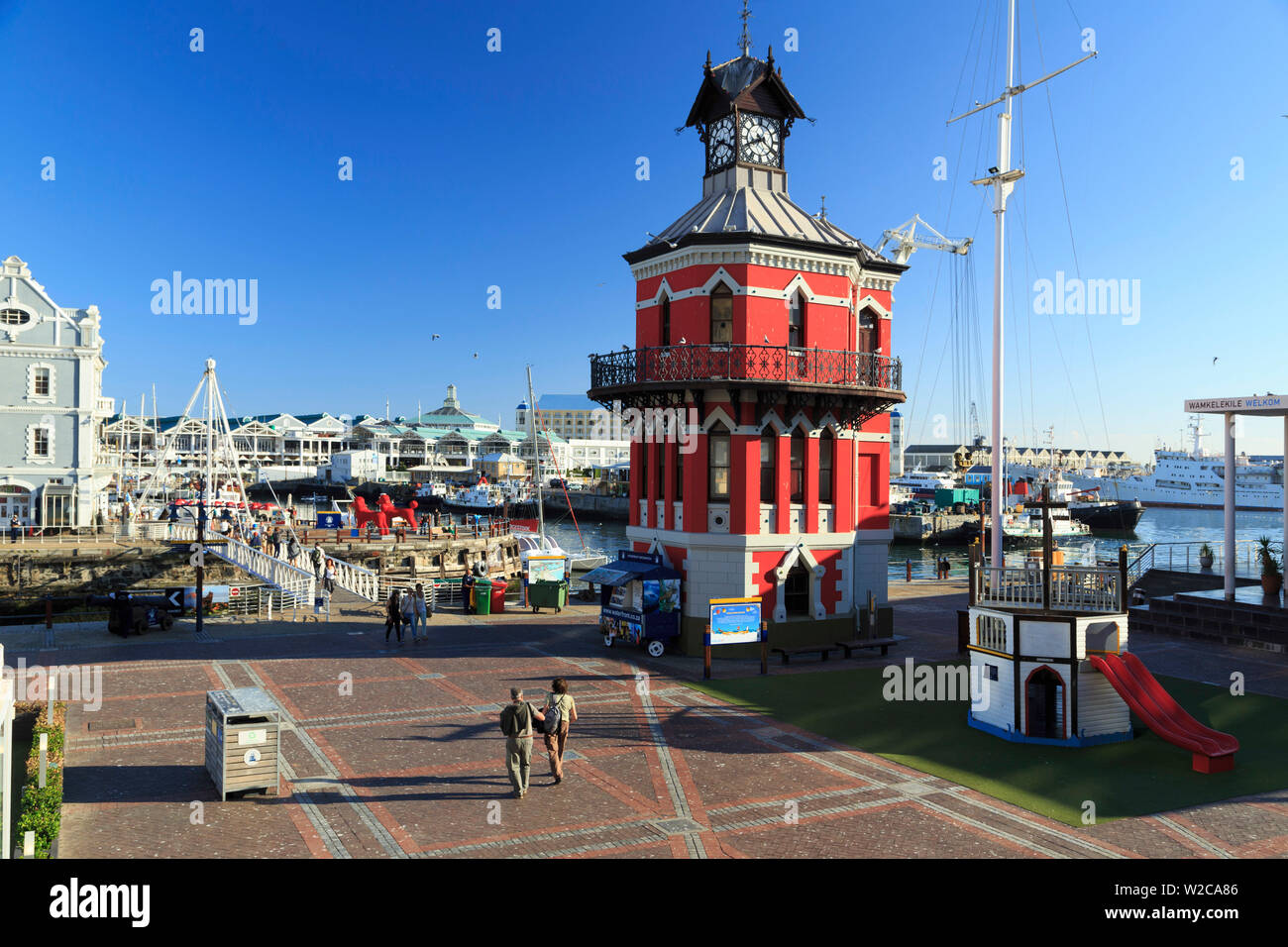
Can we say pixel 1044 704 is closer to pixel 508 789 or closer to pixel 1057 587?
pixel 1057 587

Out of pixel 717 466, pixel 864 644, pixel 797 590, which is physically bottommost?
pixel 864 644

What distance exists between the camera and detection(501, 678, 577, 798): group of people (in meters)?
12.7

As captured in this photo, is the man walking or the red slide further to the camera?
the red slide

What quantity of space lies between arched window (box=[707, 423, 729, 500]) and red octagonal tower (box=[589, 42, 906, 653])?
0.14 feet

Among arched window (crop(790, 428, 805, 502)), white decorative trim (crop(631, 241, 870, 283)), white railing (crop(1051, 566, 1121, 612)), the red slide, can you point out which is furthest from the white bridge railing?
white decorative trim (crop(631, 241, 870, 283))

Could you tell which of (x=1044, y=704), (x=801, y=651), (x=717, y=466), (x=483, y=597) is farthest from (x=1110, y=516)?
(x=1044, y=704)

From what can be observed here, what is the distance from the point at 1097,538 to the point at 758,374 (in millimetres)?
84563

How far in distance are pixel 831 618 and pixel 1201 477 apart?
5742 inches

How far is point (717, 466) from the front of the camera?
25219mm

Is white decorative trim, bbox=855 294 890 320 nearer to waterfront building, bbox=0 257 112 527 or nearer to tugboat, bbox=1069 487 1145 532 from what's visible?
waterfront building, bbox=0 257 112 527
